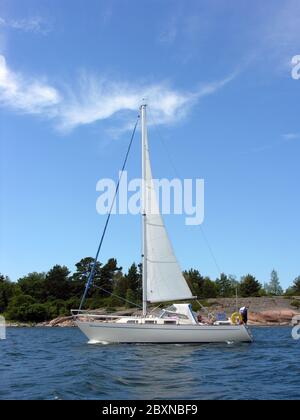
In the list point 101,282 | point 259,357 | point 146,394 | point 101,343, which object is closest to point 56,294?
point 101,282

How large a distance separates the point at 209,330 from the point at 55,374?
56.2 feet

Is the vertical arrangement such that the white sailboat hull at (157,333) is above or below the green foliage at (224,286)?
below

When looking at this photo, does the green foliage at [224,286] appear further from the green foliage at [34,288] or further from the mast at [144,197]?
the mast at [144,197]

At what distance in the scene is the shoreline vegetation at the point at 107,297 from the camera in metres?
106

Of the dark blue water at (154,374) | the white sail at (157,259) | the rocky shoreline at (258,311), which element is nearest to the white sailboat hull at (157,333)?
the dark blue water at (154,374)

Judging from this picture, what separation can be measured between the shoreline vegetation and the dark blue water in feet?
229

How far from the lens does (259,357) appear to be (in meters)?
30.5

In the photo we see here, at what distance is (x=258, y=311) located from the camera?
339ft

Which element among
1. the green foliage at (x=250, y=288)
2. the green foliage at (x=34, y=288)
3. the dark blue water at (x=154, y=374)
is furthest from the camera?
the green foliage at (x=34, y=288)

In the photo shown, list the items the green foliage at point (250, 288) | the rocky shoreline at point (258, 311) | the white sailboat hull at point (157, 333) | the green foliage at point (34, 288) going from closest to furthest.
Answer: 1. the white sailboat hull at point (157, 333)
2. the rocky shoreline at point (258, 311)
3. the green foliage at point (250, 288)
4. the green foliage at point (34, 288)

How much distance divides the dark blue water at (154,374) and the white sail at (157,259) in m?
6.39

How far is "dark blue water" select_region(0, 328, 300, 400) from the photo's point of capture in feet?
59.8
